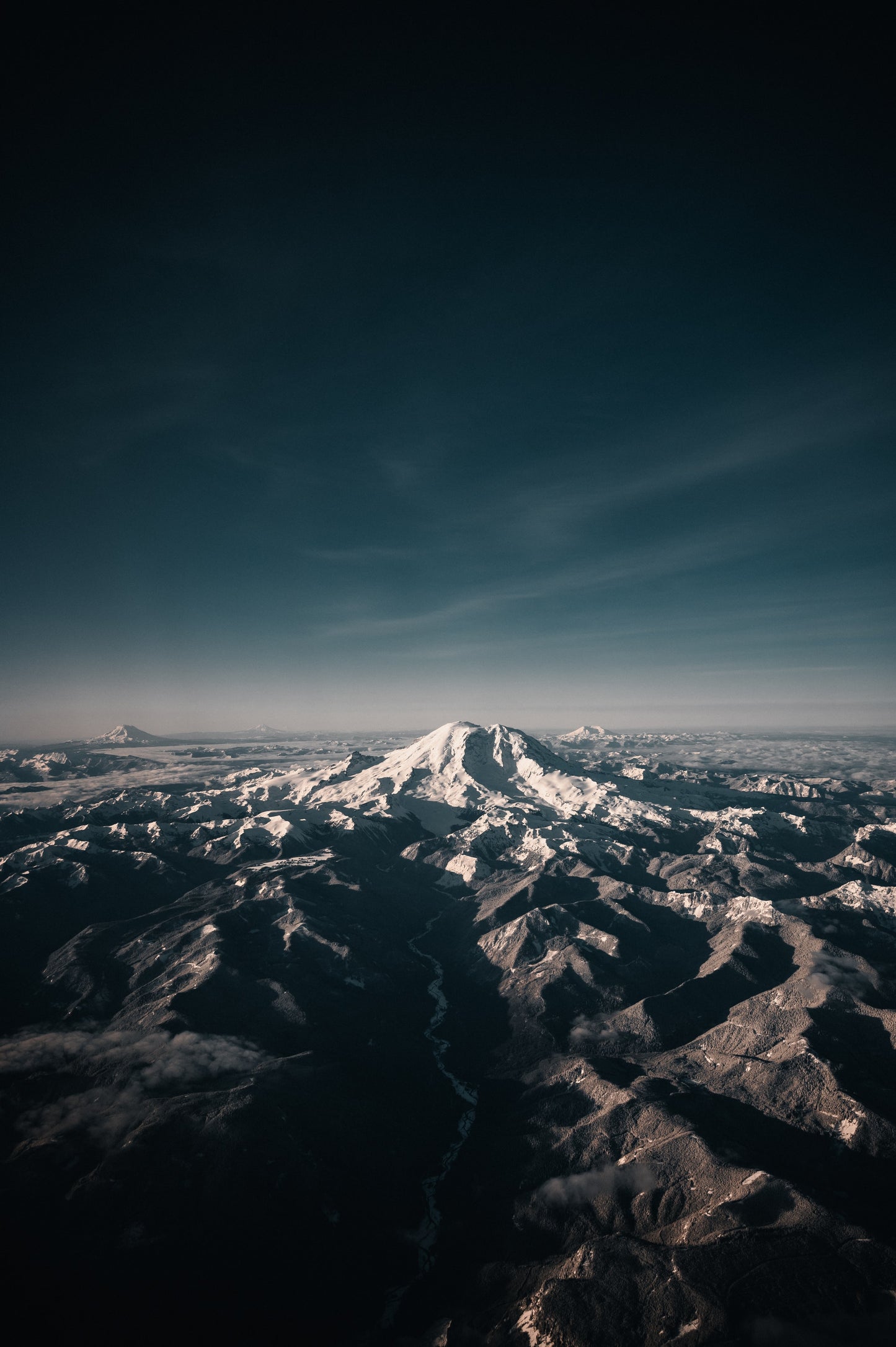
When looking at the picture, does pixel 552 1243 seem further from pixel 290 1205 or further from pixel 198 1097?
pixel 198 1097

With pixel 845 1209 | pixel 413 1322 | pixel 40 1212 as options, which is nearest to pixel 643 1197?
pixel 845 1209

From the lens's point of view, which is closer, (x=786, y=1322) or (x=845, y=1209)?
(x=786, y=1322)

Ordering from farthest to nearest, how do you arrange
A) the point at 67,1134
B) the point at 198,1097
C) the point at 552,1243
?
the point at 198,1097
the point at 67,1134
the point at 552,1243

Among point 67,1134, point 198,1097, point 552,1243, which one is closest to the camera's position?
point 552,1243

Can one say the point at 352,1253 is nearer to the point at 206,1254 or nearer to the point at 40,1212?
the point at 206,1254

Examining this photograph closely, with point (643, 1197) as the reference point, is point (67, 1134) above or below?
above

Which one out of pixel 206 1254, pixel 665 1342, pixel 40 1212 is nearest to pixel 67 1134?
pixel 40 1212

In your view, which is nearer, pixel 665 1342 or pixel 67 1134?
pixel 665 1342

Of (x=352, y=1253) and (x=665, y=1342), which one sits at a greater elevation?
(x=665, y=1342)

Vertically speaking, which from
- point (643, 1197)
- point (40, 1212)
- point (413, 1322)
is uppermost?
point (40, 1212)
